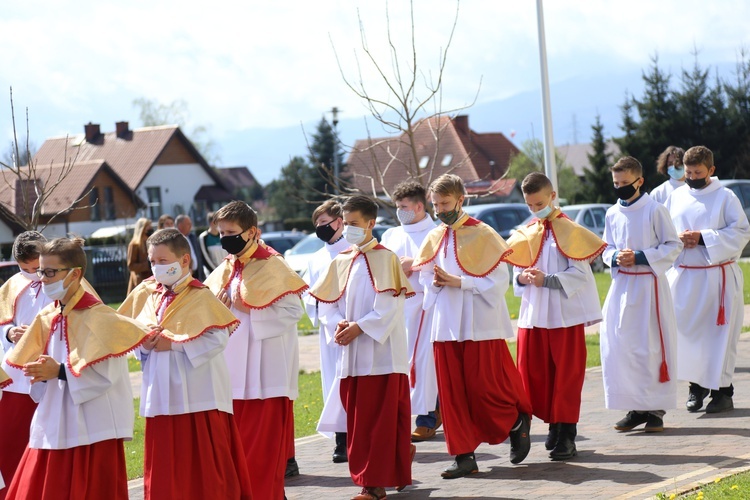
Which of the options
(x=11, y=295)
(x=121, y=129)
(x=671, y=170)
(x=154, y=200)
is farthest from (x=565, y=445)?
(x=121, y=129)

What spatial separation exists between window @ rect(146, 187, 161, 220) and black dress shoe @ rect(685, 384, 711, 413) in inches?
2433

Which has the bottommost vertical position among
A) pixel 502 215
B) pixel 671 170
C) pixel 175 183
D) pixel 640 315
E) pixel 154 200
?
pixel 640 315

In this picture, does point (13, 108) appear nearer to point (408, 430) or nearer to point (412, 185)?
point (412, 185)

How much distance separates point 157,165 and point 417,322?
61514 millimetres

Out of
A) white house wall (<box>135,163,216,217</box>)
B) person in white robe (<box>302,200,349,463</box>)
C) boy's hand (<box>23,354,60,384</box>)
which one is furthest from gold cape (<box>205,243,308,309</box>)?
white house wall (<box>135,163,216,217</box>)

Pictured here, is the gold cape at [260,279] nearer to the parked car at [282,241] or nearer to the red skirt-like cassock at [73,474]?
the red skirt-like cassock at [73,474]

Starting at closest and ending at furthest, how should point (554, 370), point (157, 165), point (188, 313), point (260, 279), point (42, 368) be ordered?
point (42, 368) < point (188, 313) < point (260, 279) < point (554, 370) < point (157, 165)

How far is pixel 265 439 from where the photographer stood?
7.59 metres

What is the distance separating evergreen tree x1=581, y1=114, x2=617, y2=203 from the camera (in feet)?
160

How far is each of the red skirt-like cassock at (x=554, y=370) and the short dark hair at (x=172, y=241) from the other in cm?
323

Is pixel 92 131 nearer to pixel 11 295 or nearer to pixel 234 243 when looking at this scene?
pixel 11 295

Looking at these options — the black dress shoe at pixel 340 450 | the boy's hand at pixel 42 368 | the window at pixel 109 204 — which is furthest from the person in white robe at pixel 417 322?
the window at pixel 109 204

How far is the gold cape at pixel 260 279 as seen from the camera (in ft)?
25.1

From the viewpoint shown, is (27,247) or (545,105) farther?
(545,105)
